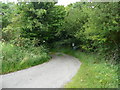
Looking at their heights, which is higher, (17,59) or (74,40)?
(17,59)

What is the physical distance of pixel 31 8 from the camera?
32.6 ft

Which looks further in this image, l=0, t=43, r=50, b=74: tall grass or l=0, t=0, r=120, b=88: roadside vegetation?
l=0, t=43, r=50, b=74: tall grass

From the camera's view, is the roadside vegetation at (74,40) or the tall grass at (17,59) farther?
the tall grass at (17,59)

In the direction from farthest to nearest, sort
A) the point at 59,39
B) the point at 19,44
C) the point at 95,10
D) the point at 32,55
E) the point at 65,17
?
1. the point at 59,39
2. the point at 65,17
3. the point at 19,44
4. the point at 32,55
5. the point at 95,10

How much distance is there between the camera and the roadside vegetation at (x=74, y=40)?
5.47 m

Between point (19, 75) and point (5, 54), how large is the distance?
1.81 metres

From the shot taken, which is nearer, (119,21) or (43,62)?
(119,21)

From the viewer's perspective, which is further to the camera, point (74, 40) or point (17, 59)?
point (74, 40)

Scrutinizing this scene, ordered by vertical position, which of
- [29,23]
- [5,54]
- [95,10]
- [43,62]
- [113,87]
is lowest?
[43,62]

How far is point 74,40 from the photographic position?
1314 centimetres

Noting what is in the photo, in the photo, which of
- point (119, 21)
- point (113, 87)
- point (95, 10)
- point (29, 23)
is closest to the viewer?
point (113, 87)

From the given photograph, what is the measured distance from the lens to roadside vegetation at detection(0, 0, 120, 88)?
5.47 meters

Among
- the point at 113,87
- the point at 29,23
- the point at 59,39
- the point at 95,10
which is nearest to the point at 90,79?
the point at 113,87

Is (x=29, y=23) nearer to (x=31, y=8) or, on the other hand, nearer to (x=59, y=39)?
(x=31, y=8)
